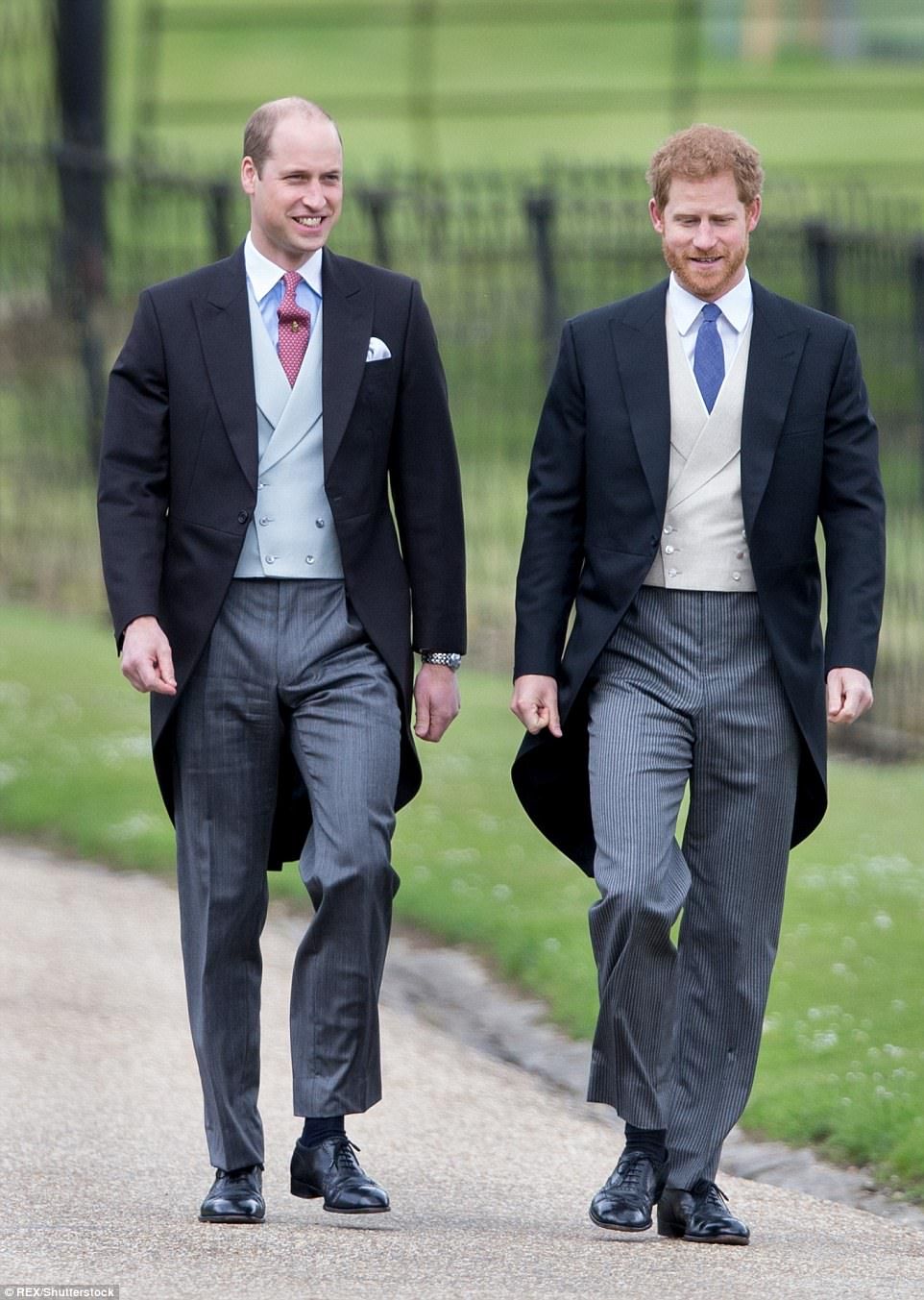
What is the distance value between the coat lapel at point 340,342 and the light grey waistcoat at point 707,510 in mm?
601

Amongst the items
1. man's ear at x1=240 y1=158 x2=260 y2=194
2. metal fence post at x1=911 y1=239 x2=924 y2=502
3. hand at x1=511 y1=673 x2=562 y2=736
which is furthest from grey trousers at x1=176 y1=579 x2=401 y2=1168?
metal fence post at x1=911 y1=239 x2=924 y2=502

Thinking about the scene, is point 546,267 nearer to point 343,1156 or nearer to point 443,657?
point 443,657

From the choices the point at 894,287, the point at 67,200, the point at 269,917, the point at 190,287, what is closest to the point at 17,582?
the point at 67,200

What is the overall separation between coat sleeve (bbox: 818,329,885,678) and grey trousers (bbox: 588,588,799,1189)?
160 mm

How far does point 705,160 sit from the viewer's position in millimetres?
4543

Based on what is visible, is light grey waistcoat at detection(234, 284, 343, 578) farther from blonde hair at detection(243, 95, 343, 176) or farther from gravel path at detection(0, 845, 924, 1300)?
gravel path at detection(0, 845, 924, 1300)

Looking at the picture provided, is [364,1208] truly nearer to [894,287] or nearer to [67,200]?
[894,287]

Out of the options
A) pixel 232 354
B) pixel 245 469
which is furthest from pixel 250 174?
pixel 245 469

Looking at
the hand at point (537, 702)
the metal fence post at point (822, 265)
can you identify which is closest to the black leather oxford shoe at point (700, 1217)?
the hand at point (537, 702)

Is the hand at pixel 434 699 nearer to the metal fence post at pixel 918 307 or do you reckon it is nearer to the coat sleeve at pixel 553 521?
the coat sleeve at pixel 553 521

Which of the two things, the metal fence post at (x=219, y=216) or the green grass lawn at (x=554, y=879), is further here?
the metal fence post at (x=219, y=216)

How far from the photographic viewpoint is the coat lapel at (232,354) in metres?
4.67

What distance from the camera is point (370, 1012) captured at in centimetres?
469

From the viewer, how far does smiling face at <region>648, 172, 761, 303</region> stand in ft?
15.0
